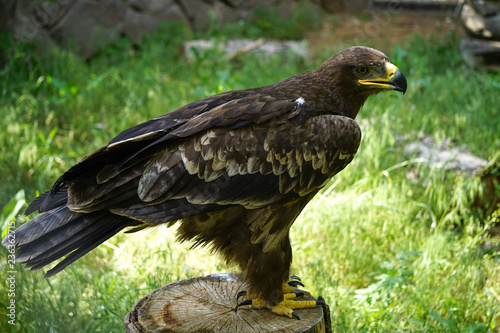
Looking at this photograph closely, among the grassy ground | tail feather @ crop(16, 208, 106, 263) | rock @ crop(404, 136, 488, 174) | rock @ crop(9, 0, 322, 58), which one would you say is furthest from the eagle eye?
rock @ crop(9, 0, 322, 58)

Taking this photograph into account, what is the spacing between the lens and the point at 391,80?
266 centimetres

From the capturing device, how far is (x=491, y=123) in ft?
18.0

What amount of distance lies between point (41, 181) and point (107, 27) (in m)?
4.56

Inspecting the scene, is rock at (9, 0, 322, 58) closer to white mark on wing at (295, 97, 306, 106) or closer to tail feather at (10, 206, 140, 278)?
tail feather at (10, 206, 140, 278)

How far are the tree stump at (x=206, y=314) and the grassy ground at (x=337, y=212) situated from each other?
0.38 meters

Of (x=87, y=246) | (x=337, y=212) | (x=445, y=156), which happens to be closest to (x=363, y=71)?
(x=87, y=246)

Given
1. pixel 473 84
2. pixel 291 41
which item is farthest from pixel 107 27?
pixel 473 84

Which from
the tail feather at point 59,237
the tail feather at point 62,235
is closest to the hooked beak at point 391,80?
the tail feather at point 62,235

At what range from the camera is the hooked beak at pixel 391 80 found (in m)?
2.65

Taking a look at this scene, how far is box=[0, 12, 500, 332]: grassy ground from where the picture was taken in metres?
3.20

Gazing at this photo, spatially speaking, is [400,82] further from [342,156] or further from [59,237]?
[59,237]

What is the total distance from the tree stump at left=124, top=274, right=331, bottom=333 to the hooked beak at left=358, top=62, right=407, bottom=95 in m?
1.13

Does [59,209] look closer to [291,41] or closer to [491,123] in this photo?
[491,123]

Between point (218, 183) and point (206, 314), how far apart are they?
2.07 ft
